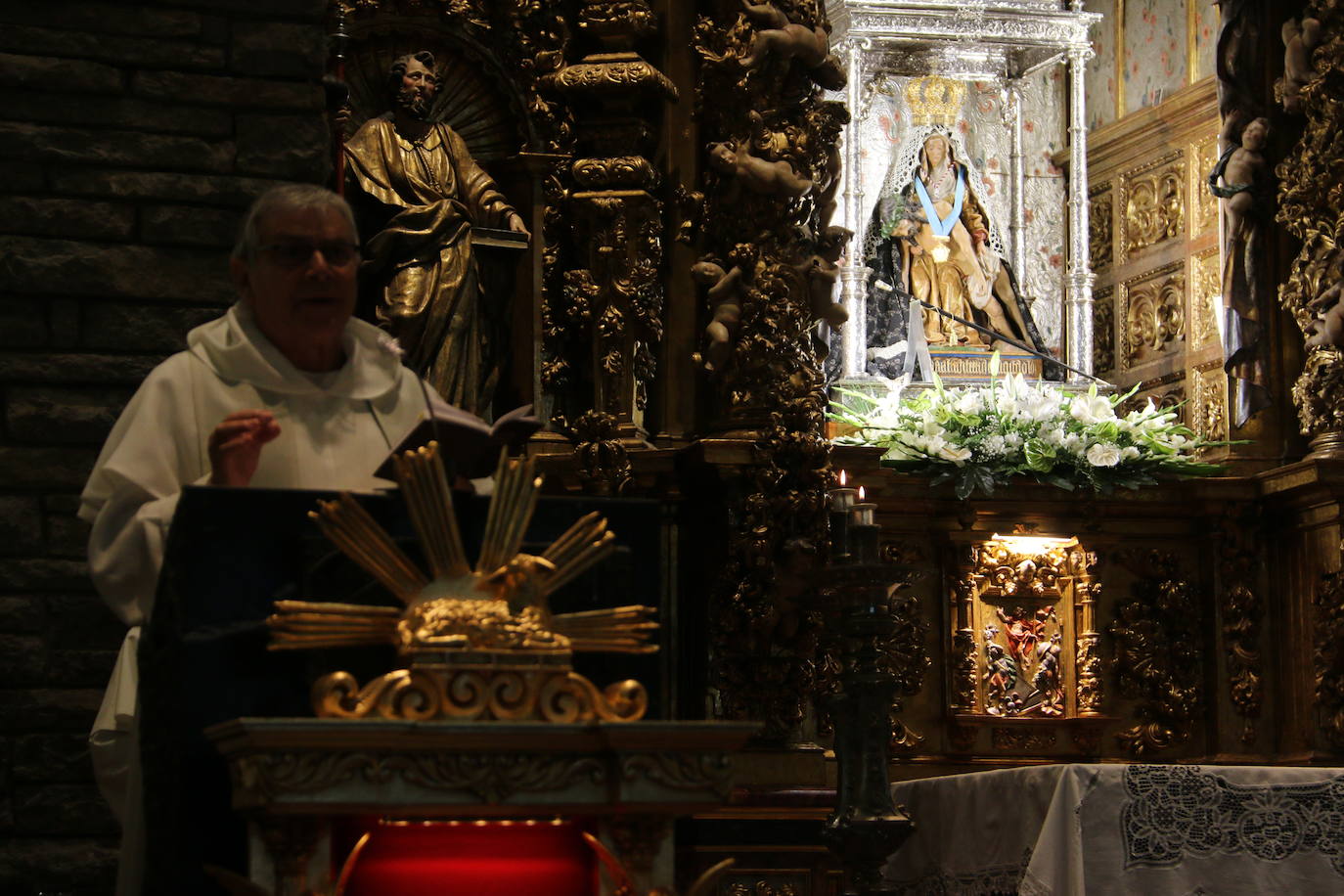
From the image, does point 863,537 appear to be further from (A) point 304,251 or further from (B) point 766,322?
(A) point 304,251

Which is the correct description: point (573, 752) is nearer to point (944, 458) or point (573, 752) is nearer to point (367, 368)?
point (367, 368)

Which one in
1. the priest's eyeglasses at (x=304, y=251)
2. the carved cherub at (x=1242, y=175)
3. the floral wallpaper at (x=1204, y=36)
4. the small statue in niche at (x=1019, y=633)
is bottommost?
the small statue in niche at (x=1019, y=633)

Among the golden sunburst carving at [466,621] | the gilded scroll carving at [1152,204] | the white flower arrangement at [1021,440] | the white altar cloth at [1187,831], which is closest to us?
the golden sunburst carving at [466,621]

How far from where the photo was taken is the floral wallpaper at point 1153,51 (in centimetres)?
1202

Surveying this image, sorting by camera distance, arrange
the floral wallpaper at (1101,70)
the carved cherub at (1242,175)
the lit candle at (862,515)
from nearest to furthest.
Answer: the lit candle at (862,515), the carved cherub at (1242,175), the floral wallpaper at (1101,70)

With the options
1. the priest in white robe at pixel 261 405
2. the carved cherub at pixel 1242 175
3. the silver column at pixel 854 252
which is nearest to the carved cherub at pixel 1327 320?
the carved cherub at pixel 1242 175

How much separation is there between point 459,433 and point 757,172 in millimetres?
4821

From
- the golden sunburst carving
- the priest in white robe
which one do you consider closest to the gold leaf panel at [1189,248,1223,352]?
the priest in white robe

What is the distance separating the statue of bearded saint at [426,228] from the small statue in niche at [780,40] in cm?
107

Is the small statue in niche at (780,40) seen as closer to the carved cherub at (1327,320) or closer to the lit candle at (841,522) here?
the lit candle at (841,522)

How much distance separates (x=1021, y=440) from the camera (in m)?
9.58

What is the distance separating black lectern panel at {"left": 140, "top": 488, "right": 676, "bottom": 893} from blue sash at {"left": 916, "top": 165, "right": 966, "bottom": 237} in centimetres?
962

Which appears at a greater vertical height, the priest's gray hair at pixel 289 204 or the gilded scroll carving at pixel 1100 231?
the gilded scroll carving at pixel 1100 231

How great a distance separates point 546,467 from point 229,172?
75.9 inches
